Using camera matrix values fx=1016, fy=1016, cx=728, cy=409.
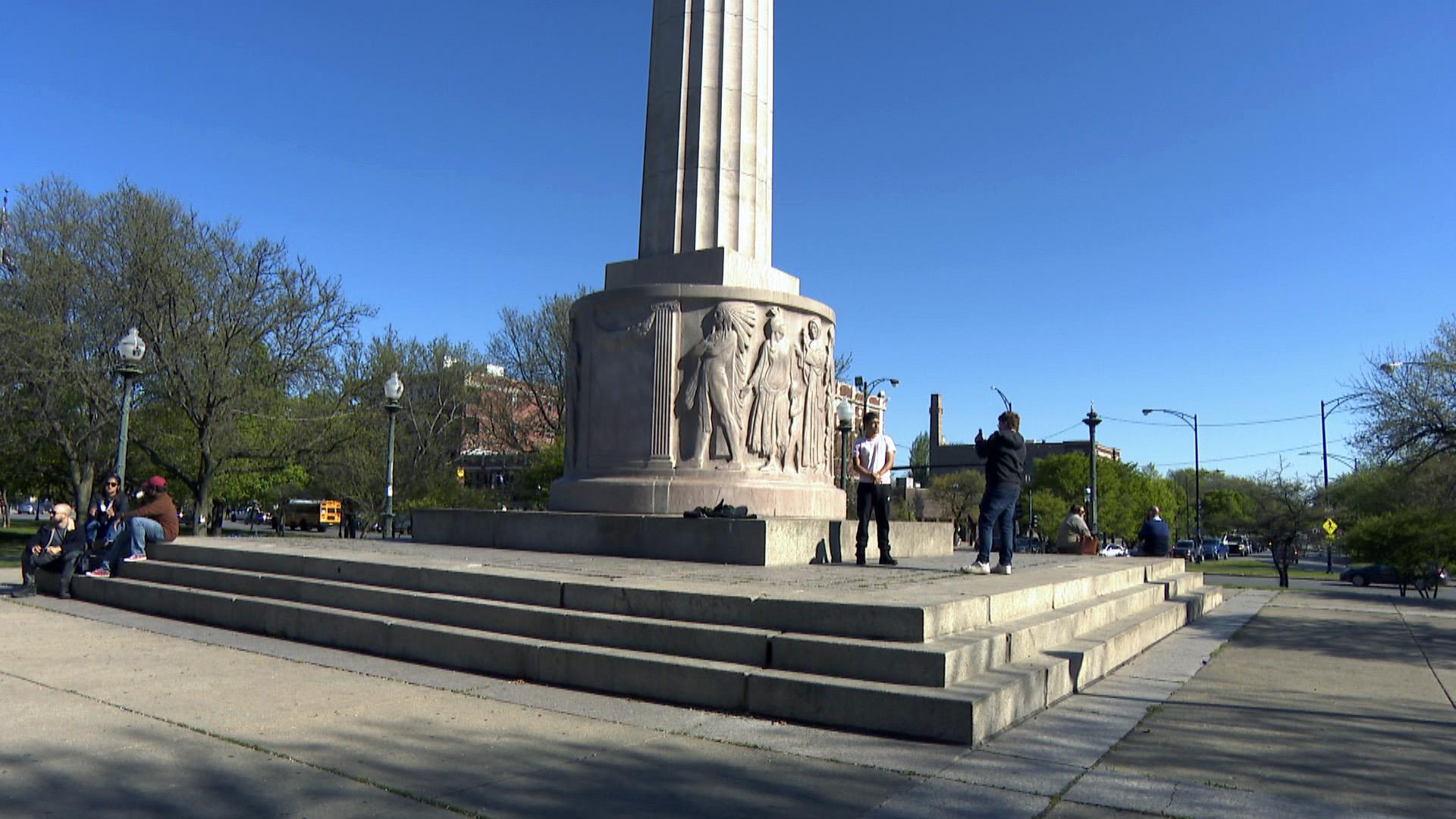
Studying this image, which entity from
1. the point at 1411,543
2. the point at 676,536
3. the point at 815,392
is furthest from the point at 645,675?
the point at 1411,543

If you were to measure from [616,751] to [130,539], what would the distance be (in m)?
11.3

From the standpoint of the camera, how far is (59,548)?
14750 mm

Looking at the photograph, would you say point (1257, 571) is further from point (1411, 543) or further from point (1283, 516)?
point (1411, 543)

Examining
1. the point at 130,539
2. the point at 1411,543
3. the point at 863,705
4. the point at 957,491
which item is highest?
the point at 957,491

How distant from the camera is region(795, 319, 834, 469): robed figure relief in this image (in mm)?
14797

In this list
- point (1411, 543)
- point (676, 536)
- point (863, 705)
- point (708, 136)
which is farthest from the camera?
point (1411, 543)

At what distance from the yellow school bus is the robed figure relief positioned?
62.1 meters

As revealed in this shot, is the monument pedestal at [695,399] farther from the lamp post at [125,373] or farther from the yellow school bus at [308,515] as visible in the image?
the yellow school bus at [308,515]

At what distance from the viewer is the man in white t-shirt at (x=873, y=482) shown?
1173 cm

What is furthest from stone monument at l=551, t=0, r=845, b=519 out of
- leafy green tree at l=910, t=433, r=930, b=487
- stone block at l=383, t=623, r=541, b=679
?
leafy green tree at l=910, t=433, r=930, b=487

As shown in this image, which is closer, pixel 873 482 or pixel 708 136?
pixel 873 482

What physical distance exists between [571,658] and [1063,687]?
380 centimetres

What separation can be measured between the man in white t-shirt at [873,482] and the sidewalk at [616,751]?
137 inches

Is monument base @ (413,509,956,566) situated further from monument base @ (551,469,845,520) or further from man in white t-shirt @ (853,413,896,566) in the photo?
man in white t-shirt @ (853,413,896,566)
